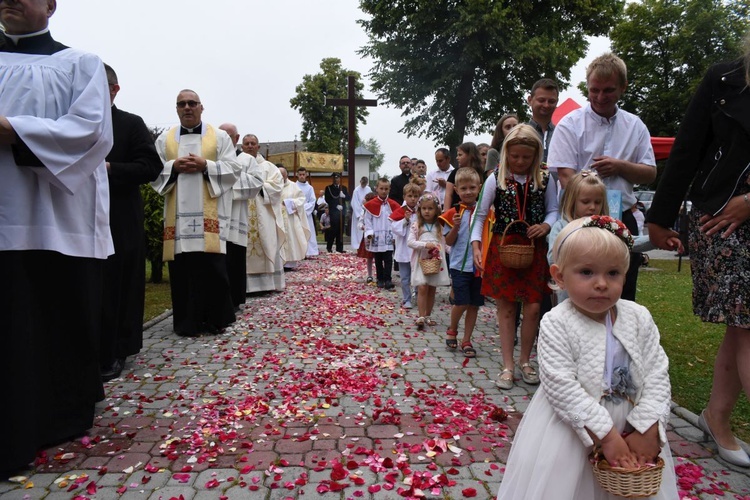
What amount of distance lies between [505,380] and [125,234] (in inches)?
132

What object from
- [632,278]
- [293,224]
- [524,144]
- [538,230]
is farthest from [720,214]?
[293,224]

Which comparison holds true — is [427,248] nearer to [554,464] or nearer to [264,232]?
[264,232]

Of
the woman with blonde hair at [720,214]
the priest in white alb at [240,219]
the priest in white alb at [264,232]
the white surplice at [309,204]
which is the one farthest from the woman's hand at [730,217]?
the white surplice at [309,204]

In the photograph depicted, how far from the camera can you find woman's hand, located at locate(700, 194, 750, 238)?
9.25 ft

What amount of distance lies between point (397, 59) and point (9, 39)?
2459 cm

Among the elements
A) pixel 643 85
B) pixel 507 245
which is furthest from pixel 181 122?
pixel 643 85

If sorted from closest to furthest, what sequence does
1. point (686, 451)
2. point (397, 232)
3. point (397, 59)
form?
point (686, 451)
point (397, 232)
point (397, 59)

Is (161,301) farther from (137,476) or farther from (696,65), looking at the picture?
(696,65)

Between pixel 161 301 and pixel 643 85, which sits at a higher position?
pixel 643 85

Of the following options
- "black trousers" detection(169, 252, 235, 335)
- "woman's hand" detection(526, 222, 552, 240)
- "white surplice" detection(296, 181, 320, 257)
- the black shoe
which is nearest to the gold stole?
"black trousers" detection(169, 252, 235, 335)

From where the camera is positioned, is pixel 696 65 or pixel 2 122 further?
pixel 696 65

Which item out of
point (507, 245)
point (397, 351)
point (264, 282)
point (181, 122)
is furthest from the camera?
point (264, 282)

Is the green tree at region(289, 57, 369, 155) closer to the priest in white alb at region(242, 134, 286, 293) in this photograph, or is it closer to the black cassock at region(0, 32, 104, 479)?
the priest in white alb at region(242, 134, 286, 293)

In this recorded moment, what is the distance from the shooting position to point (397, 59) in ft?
87.4
